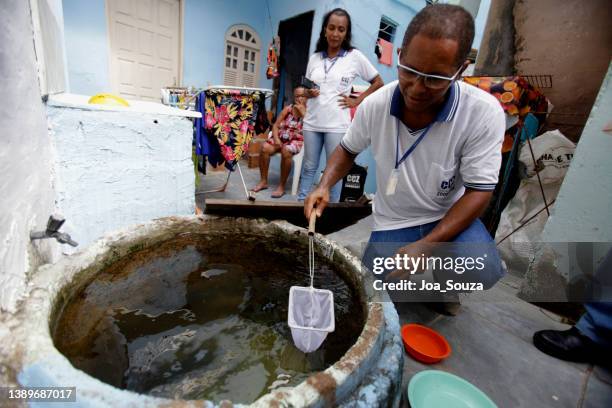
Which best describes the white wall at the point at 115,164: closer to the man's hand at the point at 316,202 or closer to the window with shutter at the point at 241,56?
the man's hand at the point at 316,202

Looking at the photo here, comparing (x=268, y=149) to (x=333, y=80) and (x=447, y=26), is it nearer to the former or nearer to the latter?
(x=333, y=80)

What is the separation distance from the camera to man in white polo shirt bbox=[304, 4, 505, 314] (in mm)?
1324

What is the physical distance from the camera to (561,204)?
7.48 feet

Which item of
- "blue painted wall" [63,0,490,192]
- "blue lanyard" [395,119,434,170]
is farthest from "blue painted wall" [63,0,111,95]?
"blue lanyard" [395,119,434,170]

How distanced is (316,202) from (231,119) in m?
2.15

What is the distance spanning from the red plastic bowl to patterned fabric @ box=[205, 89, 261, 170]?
2.53 meters

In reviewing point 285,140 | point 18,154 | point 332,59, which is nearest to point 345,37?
point 332,59

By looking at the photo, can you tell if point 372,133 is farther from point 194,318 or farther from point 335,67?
point 335,67

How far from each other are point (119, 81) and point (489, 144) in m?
6.77

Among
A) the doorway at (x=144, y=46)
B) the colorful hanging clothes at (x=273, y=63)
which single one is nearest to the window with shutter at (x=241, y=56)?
the doorway at (x=144, y=46)

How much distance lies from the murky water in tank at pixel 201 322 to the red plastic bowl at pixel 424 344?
2.27ft

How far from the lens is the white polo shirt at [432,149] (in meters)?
1.64

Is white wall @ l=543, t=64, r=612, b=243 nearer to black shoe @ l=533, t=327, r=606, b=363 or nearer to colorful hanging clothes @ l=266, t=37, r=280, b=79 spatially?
black shoe @ l=533, t=327, r=606, b=363

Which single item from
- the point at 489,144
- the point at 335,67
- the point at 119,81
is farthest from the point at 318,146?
the point at 119,81
